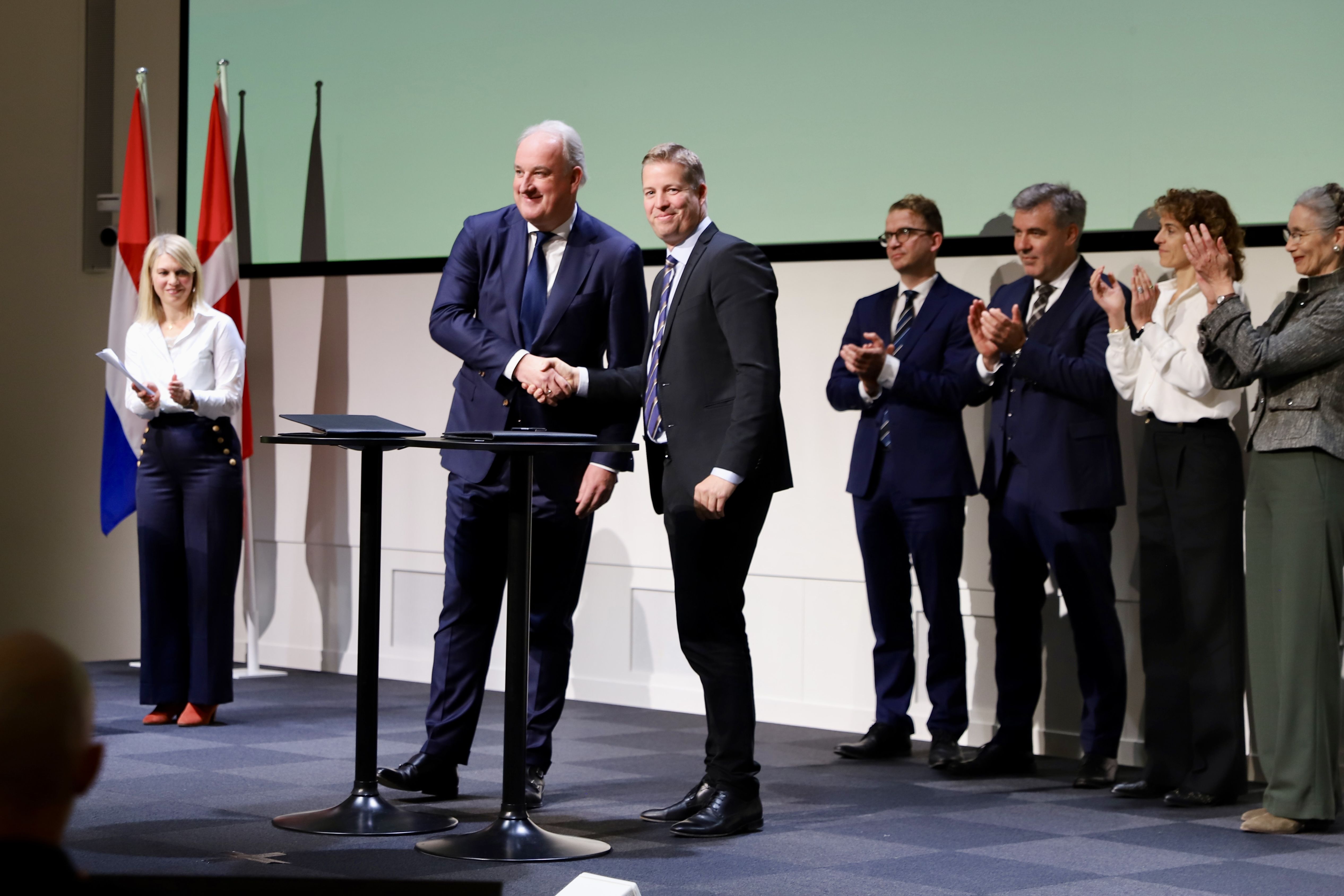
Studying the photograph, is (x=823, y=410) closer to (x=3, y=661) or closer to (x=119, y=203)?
(x=119, y=203)

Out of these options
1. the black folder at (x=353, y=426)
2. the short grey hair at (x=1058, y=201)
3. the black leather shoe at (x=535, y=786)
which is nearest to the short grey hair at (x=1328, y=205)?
the short grey hair at (x=1058, y=201)

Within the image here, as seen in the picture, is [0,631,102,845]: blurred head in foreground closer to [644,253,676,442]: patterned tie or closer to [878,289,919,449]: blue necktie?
[644,253,676,442]: patterned tie

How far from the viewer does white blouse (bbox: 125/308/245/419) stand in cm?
534

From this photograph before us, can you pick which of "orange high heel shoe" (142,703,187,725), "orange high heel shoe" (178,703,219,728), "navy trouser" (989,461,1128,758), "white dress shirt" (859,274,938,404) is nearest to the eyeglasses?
"white dress shirt" (859,274,938,404)

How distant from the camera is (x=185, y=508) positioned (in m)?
5.42

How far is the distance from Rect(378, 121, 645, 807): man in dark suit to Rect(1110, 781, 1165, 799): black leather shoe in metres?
1.67

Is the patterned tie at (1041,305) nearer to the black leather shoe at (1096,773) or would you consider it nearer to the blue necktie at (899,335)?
the blue necktie at (899,335)

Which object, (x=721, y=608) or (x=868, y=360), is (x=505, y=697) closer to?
(x=721, y=608)

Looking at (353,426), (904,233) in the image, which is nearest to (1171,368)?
(904,233)

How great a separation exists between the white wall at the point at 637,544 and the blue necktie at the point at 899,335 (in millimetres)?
318

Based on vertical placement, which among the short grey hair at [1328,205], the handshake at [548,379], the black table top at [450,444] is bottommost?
the black table top at [450,444]

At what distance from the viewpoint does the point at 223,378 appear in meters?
5.42

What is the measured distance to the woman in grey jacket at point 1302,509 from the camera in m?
3.94

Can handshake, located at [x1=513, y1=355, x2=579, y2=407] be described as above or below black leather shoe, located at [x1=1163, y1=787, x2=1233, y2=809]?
above
